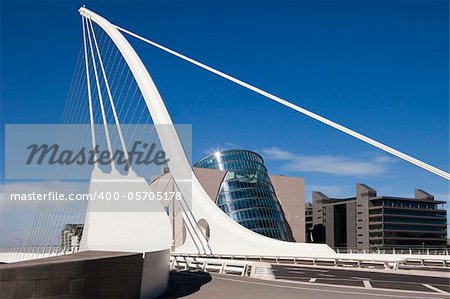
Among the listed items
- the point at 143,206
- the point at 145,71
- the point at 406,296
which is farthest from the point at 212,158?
the point at 406,296

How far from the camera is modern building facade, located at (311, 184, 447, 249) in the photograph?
344 feet

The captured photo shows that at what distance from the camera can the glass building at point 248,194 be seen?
57250mm

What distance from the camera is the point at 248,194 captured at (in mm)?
59469

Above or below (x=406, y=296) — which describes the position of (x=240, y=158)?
above

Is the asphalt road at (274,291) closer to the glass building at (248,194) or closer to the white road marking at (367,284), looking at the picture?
the white road marking at (367,284)

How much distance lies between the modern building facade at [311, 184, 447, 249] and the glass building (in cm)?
4479

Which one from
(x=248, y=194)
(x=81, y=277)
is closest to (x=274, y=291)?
(x=81, y=277)

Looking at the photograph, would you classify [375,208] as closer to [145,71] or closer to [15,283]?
[145,71]

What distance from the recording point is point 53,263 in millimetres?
8797

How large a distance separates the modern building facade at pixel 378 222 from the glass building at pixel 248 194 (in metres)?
44.8

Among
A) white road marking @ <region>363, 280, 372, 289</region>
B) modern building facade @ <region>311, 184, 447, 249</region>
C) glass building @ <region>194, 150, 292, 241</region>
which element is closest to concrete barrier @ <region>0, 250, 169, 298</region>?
white road marking @ <region>363, 280, 372, 289</region>

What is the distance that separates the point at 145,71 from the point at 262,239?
37.8 ft

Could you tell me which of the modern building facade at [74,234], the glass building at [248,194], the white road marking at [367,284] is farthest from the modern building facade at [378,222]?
the white road marking at [367,284]

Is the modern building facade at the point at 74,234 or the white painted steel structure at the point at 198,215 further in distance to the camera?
the modern building facade at the point at 74,234
